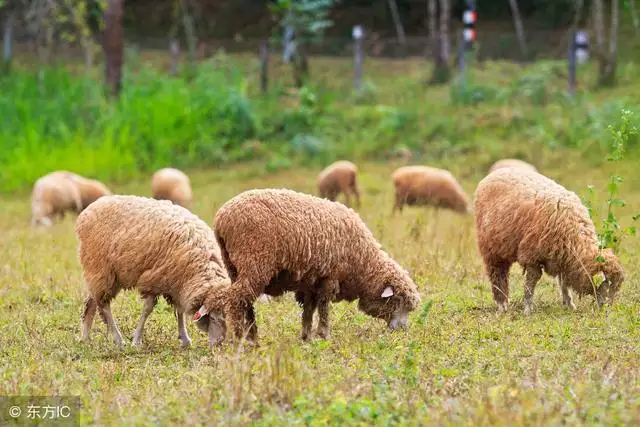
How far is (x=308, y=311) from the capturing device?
8.72m

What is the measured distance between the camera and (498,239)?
9.69 meters

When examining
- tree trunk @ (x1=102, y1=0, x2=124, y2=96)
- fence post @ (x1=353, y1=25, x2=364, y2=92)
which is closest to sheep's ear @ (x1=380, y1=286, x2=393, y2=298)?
tree trunk @ (x1=102, y1=0, x2=124, y2=96)

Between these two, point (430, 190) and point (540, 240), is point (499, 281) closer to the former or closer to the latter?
point (540, 240)

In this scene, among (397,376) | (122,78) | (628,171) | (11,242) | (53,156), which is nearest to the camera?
(397,376)

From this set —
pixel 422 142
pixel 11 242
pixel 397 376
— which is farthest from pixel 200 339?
pixel 422 142

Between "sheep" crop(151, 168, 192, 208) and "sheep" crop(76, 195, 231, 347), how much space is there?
9.78 m

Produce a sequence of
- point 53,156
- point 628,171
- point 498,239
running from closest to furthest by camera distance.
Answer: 1. point 498,239
2. point 628,171
3. point 53,156

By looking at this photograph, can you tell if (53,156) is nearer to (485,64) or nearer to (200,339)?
(485,64)

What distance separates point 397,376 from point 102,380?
6.06 ft

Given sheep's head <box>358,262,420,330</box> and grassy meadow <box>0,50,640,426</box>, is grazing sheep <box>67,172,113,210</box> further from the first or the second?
sheep's head <box>358,262,420,330</box>

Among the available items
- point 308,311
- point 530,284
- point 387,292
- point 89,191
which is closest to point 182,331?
point 308,311

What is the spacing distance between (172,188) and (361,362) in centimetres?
1201

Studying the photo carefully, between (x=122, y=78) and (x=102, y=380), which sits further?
(x=122, y=78)

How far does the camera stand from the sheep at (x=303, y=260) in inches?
322
